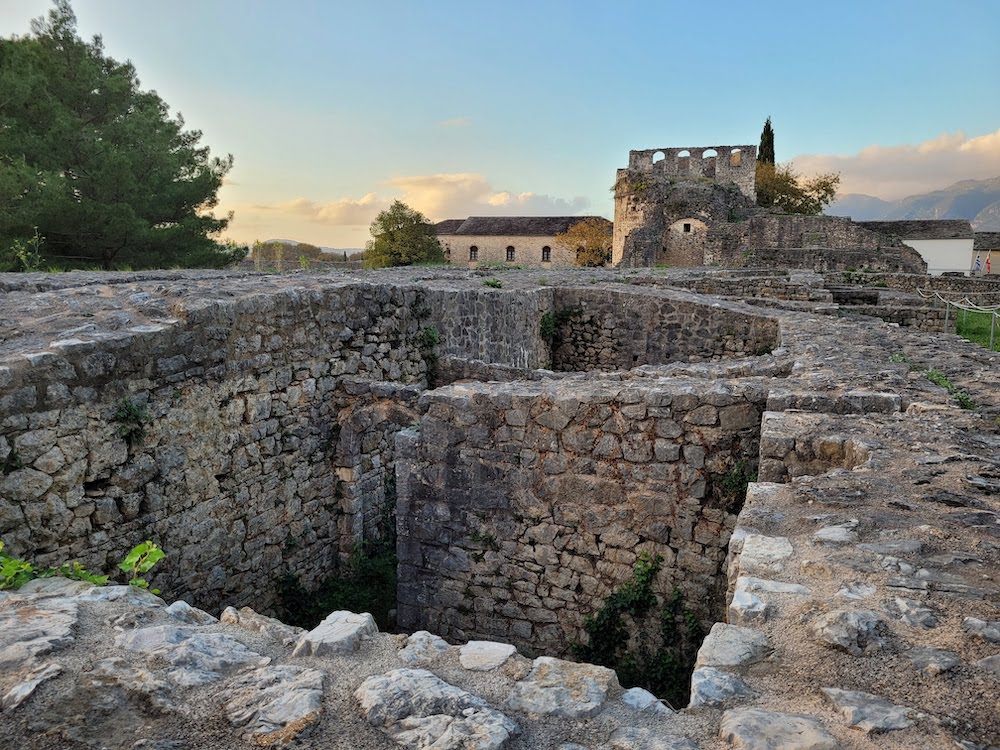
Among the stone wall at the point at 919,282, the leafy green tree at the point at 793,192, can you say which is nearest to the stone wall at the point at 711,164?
the leafy green tree at the point at 793,192

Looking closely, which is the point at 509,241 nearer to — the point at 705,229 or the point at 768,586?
the point at 705,229

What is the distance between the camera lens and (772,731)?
5.77ft

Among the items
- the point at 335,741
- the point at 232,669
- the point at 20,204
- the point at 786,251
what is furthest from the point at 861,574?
the point at 786,251

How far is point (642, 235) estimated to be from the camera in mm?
31328

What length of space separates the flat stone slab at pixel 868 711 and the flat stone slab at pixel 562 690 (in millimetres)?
623

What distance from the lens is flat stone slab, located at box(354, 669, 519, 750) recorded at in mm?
1814

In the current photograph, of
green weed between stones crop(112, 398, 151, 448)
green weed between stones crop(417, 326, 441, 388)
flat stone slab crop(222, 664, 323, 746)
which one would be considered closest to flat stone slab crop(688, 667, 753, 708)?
flat stone slab crop(222, 664, 323, 746)

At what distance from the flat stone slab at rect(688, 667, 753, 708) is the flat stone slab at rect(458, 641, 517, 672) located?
0.59 meters

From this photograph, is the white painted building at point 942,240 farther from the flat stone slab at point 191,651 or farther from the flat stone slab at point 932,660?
the flat stone slab at point 191,651

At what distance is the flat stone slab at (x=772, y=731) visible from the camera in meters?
1.70

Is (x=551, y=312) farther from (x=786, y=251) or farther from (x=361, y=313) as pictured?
(x=786, y=251)

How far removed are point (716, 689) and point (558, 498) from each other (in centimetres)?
260

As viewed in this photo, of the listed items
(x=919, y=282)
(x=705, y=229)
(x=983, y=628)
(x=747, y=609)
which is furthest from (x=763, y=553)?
(x=705, y=229)

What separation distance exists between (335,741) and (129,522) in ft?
10.7
